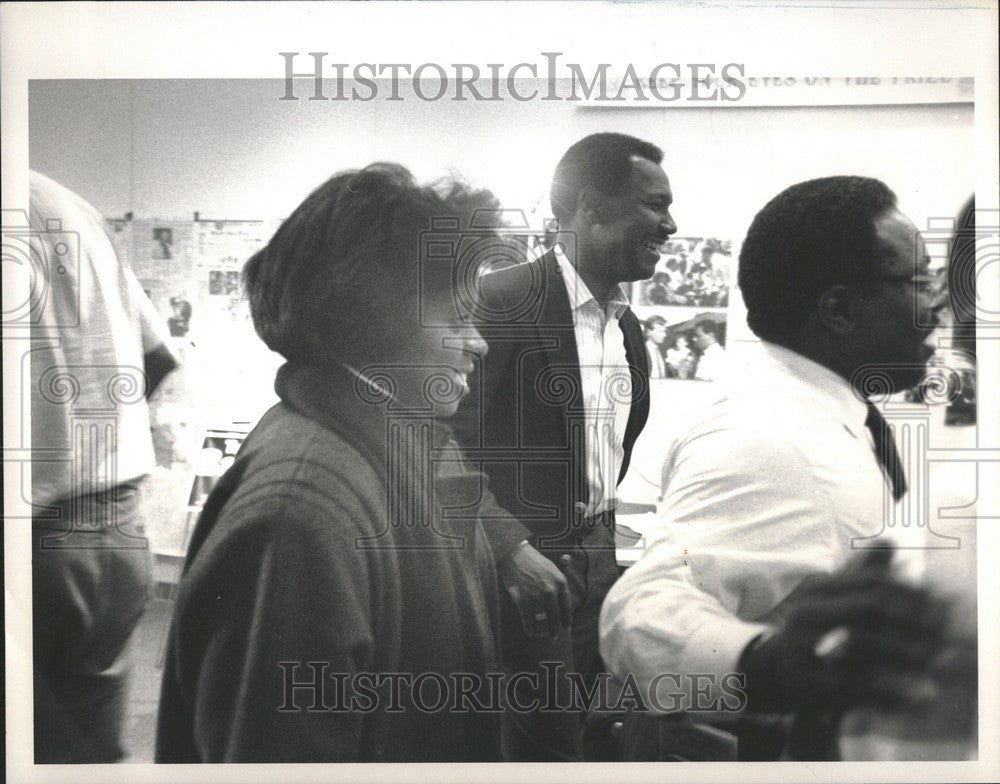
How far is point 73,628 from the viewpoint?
193cm

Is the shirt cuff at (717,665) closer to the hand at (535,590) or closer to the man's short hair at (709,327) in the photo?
the hand at (535,590)

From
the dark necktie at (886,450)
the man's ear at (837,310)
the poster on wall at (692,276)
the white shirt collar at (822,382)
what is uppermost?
the poster on wall at (692,276)

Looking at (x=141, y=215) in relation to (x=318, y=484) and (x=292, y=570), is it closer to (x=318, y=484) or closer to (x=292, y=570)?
(x=318, y=484)

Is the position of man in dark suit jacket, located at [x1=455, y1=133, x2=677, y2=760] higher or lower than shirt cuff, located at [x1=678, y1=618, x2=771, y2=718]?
higher

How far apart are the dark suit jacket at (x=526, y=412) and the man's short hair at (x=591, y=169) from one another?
0.13 m

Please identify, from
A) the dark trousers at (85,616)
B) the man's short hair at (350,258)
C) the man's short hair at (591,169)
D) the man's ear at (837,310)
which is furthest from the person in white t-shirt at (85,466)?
the man's ear at (837,310)

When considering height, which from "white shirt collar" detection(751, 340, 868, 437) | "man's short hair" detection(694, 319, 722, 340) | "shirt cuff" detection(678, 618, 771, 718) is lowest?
"shirt cuff" detection(678, 618, 771, 718)

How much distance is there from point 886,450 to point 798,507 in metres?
0.24

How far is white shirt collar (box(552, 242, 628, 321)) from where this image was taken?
75.1 inches

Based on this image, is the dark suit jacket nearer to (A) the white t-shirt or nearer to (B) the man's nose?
(B) the man's nose

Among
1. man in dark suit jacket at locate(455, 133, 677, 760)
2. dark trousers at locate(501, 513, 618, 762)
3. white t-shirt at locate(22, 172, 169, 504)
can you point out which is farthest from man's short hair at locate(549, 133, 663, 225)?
white t-shirt at locate(22, 172, 169, 504)

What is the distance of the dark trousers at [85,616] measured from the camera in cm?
192

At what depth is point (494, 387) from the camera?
1.90m

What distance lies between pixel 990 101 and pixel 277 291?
1.65 metres
